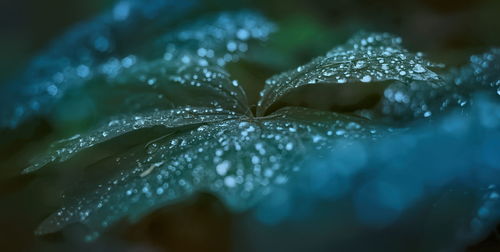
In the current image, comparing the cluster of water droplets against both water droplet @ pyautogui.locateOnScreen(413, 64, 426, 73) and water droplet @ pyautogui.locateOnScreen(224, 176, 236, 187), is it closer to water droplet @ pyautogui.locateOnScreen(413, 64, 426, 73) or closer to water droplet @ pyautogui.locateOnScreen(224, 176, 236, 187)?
water droplet @ pyautogui.locateOnScreen(413, 64, 426, 73)

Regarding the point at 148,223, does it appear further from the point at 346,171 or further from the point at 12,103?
the point at 12,103

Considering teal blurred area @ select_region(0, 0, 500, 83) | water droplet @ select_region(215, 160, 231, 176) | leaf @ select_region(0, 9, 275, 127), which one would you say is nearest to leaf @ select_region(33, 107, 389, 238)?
water droplet @ select_region(215, 160, 231, 176)

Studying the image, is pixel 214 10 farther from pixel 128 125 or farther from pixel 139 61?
pixel 128 125

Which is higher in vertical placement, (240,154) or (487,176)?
(240,154)

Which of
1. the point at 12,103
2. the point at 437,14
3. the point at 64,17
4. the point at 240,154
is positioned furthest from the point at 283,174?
the point at 64,17

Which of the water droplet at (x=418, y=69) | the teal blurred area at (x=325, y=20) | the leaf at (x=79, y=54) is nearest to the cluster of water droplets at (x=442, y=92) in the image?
the water droplet at (x=418, y=69)

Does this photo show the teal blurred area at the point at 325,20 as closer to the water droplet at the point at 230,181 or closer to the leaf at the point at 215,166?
the leaf at the point at 215,166
